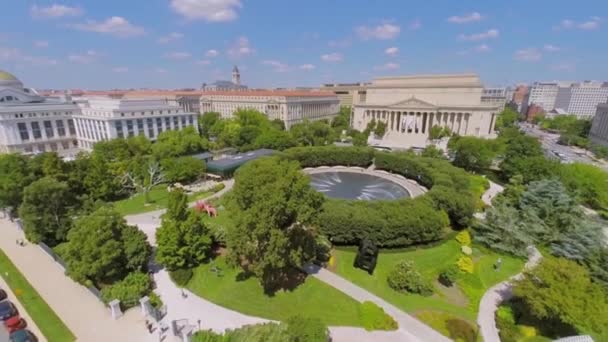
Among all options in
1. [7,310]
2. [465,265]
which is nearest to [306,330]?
[465,265]

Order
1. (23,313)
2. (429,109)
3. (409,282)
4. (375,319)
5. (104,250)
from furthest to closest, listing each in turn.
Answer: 1. (429,109)
2. (409,282)
3. (104,250)
4. (23,313)
5. (375,319)

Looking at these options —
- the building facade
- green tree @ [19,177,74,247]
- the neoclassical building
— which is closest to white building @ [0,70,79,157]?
green tree @ [19,177,74,247]

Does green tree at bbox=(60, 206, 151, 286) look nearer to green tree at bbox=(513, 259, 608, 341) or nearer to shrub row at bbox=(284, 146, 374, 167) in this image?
green tree at bbox=(513, 259, 608, 341)

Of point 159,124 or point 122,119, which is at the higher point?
point 122,119

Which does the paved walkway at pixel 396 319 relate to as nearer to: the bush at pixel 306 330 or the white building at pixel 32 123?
the bush at pixel 306 330

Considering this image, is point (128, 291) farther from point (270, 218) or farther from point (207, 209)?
point (207, 209)

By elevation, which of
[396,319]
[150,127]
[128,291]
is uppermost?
[150,127]
